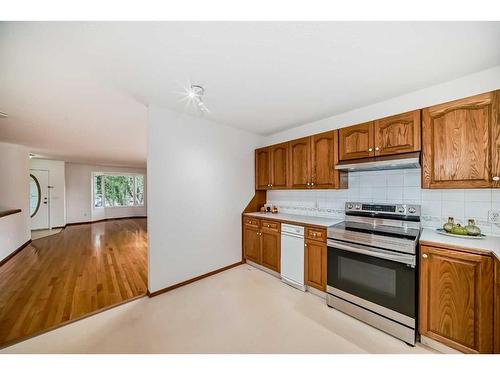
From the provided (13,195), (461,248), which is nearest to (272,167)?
(461,248)

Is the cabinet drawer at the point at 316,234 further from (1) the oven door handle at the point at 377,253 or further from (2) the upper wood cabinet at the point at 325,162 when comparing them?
(2) the upper wood cabinet at the point at 325,162

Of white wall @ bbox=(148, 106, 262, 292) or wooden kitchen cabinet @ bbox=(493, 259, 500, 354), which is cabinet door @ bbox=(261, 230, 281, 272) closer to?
white wall @ bbox=(148, 106, 262, 292)

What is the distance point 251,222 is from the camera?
10.9 feet

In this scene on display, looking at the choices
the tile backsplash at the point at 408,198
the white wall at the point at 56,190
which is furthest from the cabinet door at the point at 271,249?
the white wall at the point at 56,190

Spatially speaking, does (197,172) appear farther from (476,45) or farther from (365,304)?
(476,45)

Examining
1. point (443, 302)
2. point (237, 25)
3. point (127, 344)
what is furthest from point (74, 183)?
point (443, 302)

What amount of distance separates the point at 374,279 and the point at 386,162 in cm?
114

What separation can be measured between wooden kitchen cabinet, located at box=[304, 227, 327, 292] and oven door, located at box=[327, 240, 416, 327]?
0.14 m

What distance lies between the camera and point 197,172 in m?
2.87

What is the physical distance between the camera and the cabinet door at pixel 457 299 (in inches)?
54.9

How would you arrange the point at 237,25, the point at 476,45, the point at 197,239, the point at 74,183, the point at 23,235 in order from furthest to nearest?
the point at 74,183 < the point at 23,235 < the point at 197,239 < the point at 476,45 < the point at 237,25
